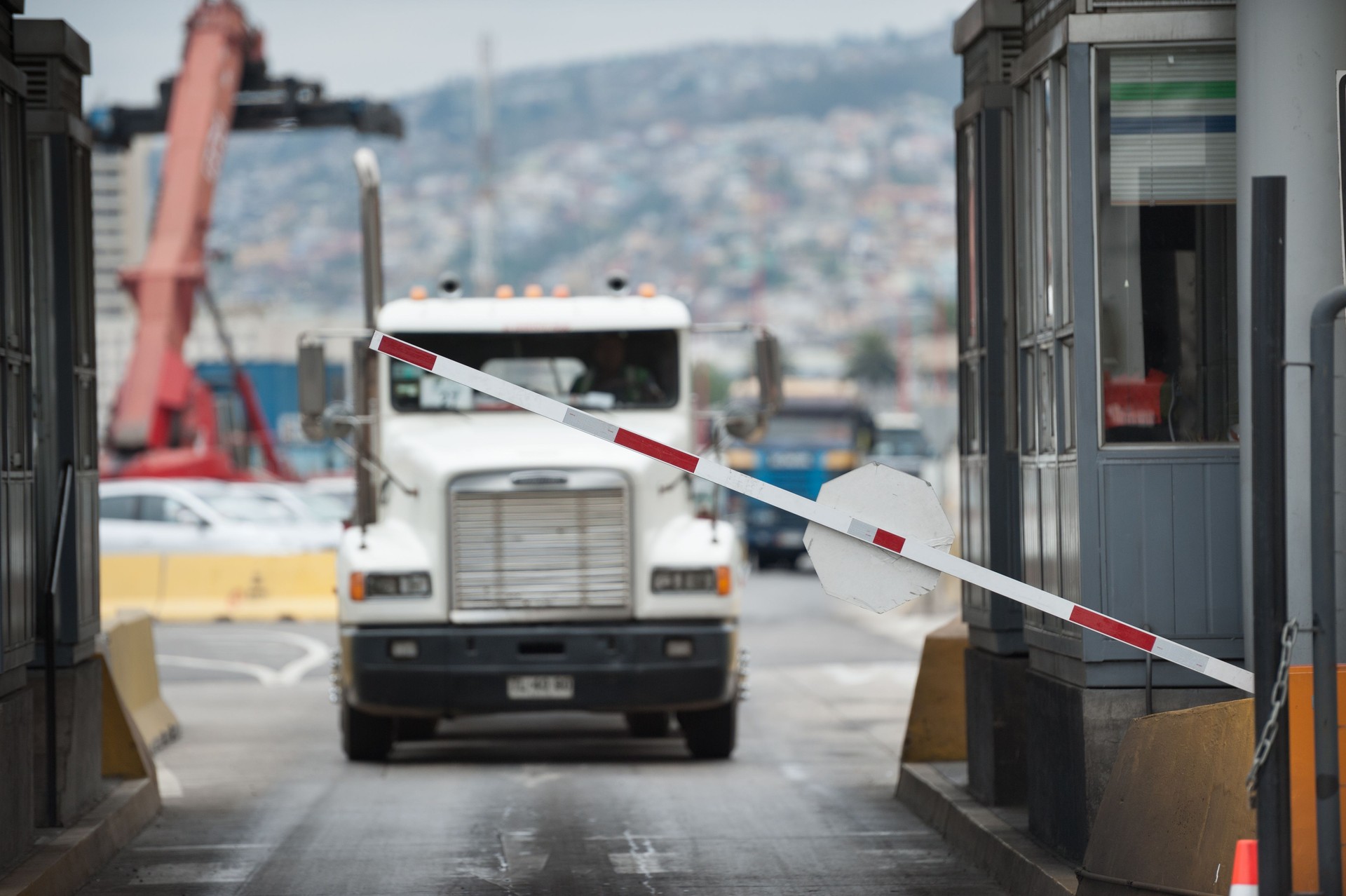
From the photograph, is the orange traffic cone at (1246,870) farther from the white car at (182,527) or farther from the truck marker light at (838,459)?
the truck marker light at (838,459)

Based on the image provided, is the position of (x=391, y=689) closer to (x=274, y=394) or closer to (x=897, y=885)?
(x=897, y=885)

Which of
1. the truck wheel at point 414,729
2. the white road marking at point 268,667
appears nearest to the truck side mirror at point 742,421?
the truck wheel at point 414,729

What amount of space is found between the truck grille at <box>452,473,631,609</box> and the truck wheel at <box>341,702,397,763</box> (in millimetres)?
1362

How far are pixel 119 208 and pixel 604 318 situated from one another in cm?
13454

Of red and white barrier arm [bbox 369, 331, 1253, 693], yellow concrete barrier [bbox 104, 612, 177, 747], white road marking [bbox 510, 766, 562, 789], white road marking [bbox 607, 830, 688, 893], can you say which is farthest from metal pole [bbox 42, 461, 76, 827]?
red and white barrier arm [bbox 369, 331, 1253, 693]

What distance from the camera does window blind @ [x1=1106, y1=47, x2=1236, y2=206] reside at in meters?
7.88

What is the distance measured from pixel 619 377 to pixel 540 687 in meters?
2.35

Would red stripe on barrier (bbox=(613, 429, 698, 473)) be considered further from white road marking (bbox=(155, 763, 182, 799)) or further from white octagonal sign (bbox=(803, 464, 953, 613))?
white road marking (bbox=(155, 763, 182, 799))

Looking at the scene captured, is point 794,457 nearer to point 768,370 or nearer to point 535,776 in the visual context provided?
point 768,370

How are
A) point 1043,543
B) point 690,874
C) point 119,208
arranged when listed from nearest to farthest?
point 1043,543 < point 690,874 < point 119,208

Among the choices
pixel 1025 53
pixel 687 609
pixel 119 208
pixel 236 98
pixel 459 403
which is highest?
pixel 119 208

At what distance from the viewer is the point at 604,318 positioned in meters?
13.6

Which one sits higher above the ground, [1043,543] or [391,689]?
[1043,543]

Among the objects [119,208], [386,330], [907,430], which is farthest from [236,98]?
[119,208]
